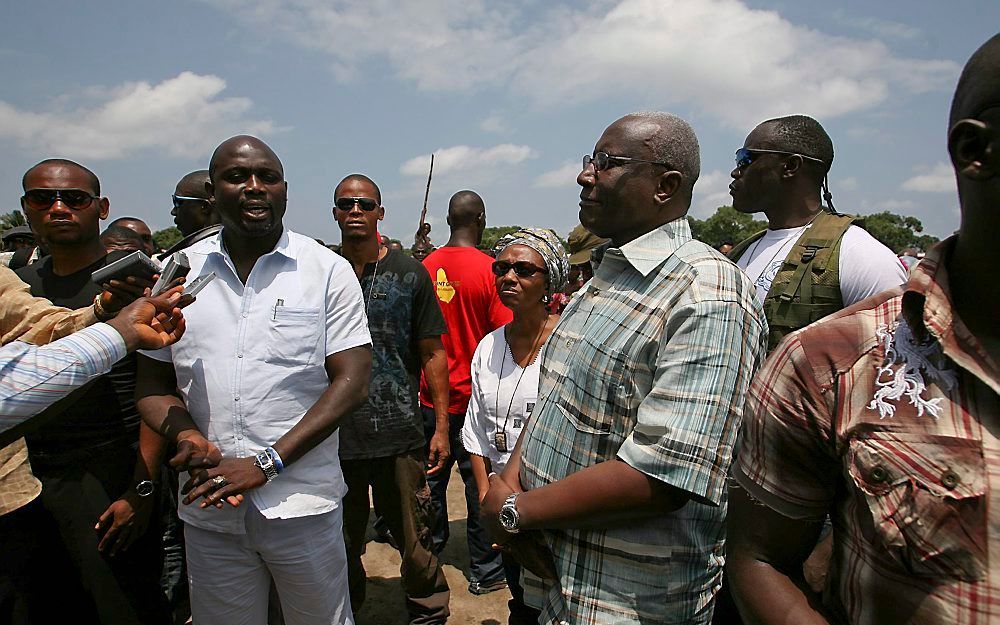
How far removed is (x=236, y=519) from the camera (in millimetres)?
2396

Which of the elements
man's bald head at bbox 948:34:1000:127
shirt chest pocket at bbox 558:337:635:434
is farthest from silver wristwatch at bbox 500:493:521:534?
man's bald head at bbox 948:34:1000:127

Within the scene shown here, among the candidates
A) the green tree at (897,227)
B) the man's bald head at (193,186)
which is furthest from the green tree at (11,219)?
the green tree at (897,227)

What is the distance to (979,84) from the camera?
2.95 feet

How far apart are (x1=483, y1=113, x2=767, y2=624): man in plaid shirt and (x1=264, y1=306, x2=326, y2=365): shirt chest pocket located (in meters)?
1.01

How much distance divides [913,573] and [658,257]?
979mm

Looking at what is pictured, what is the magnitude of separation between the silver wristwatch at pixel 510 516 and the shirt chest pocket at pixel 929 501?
0.95 metres

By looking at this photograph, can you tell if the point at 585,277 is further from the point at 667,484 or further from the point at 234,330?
the point at 667,484

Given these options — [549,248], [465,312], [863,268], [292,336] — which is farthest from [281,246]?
[863,268]

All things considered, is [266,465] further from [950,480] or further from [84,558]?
[950,480]

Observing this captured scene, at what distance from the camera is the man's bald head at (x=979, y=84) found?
2.88ft

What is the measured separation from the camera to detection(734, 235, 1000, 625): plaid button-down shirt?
0.90m

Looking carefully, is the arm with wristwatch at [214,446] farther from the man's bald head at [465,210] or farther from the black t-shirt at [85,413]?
the man's bald head at [465,210]

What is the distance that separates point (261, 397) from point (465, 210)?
2886mm

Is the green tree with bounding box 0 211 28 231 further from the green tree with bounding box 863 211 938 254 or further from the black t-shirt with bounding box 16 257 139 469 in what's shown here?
the green tree with bounding box 863 211 938 254
